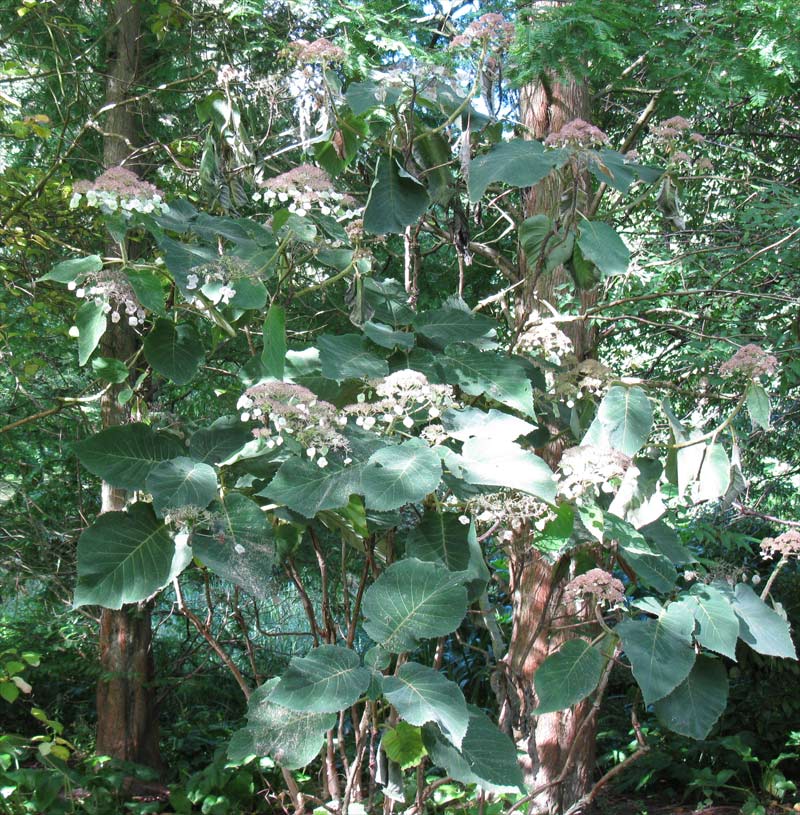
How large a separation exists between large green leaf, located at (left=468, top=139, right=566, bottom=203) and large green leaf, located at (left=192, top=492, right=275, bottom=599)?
0.77 metres

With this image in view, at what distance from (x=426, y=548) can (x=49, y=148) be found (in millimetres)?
2972

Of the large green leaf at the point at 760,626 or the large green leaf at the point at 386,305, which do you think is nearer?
the large green leaf at the point at 760,626

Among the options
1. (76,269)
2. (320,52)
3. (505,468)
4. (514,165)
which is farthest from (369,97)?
(505,468)

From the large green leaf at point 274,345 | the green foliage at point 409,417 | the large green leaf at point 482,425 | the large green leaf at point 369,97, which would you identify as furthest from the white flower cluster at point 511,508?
the large green leaf at point 369,97

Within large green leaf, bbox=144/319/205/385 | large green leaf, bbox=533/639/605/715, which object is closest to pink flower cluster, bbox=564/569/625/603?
large green leaf, bbox=533/639/605/715

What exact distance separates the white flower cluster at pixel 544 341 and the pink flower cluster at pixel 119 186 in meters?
0.87

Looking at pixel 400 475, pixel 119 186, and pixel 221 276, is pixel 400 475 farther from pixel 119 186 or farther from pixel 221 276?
pixel 119 186

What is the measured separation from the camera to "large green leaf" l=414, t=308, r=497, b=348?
184 centimetres

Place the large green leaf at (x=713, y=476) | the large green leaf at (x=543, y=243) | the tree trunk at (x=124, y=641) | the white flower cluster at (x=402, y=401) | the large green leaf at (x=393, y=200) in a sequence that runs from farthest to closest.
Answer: the tree trunk at (x=124, y=641)
the large green leaf at (x=543, y=243)
the large green leaf at (x=393, y=200)
the large green leaf at (x=713, y=476)
the white flower cluster at (x=402, y=401)

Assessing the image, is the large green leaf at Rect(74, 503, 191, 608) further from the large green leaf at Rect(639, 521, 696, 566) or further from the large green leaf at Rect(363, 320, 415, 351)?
the large green leaf at Rect(639, 521, 696, 566)

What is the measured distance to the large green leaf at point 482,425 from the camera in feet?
4.98

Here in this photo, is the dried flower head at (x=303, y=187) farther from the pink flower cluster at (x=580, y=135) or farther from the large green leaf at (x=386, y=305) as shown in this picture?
the pink flower cluster at (x=580, y=135)

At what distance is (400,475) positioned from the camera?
133cm

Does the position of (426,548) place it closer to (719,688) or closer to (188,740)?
(719,688)
